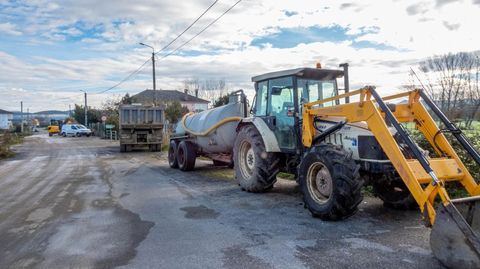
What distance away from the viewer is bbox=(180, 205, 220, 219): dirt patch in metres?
7.29

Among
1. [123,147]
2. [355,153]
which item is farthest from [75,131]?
[355,153]

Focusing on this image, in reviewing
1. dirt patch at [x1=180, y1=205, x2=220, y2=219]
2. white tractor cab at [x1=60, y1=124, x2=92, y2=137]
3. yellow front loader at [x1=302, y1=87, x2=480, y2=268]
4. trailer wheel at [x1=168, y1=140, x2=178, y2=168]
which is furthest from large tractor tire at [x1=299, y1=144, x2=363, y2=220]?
white tractor cab at [x1=60, y1=124, x2=92, y2=137]

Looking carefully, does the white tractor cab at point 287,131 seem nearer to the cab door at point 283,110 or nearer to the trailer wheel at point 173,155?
the cab door at point 283,110

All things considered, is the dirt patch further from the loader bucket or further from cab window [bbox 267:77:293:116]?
the loader bucket

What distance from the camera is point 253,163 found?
9.41m

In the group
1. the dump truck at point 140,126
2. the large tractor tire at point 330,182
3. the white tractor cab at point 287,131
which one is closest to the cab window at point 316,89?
the white tractor cab at point 287,131

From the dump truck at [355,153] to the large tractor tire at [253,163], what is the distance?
0.02 metres

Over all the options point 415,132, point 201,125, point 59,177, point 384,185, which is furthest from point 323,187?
point 59,177

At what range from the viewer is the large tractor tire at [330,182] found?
6.25 meters

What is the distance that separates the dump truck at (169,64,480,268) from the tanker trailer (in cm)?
206

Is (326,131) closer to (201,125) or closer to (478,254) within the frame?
(478,254)

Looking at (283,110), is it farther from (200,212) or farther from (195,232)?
(195,232)

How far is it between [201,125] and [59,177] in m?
4.61

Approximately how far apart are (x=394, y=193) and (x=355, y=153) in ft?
3.60
